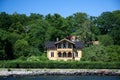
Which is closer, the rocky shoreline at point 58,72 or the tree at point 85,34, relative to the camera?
the rocky shoreline at point 58,72

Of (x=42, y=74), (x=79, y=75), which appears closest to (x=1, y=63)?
(x=42, y=74)

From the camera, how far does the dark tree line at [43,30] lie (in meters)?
67.8

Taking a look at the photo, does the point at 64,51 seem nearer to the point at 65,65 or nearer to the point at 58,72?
the point at 65,65

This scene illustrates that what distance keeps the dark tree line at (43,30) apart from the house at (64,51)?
269cm

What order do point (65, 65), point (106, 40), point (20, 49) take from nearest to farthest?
point (65, 65)
point (20, 49)
point (106, 40)

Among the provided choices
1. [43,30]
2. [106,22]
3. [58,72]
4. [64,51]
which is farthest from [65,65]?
[106,22]

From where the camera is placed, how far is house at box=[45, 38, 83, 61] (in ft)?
223

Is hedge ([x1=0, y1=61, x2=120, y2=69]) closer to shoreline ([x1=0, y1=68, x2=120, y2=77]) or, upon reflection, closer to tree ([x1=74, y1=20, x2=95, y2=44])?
shoreline ([x1=0, y1=68, x2=120, y2=77])

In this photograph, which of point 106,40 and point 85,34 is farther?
point 106,40

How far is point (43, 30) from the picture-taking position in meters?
77.9

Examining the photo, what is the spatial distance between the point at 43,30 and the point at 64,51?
464 inches

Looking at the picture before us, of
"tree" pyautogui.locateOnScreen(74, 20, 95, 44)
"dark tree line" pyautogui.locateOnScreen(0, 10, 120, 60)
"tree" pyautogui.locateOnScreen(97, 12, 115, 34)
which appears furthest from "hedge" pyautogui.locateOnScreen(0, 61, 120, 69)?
"tree" pyautogui.locateOnScreen(97, 12, 115, 34)

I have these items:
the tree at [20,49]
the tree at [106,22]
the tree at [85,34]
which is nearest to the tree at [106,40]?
the tree at [85,34]

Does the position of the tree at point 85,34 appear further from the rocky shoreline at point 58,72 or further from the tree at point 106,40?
the rocky shoreline at point 58,72
